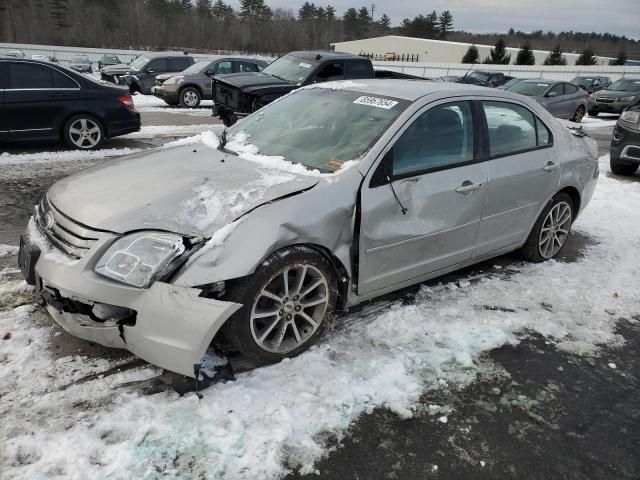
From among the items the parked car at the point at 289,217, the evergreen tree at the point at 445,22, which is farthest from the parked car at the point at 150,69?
the evergreen tree at the point at 445,22

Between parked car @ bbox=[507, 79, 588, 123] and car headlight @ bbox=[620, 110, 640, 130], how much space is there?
715cm

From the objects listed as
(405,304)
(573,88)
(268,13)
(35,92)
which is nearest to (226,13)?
(268,13)

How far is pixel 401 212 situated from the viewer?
327 cm

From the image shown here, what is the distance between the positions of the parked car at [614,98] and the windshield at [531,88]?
5.98 m

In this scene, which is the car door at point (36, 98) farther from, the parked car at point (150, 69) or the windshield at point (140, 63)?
the windshield at point (140, 63)

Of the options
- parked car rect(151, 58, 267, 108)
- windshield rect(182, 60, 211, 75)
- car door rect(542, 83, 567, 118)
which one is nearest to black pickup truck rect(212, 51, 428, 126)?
parked car rect(151, 58, 267, 108)

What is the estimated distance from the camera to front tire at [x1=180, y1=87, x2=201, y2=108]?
607 inches

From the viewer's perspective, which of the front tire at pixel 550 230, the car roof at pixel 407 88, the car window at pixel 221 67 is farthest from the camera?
the car window at pixel 221 67

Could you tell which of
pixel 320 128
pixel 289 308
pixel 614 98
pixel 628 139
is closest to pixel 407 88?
pixel 320 128

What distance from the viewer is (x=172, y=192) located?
114 inches

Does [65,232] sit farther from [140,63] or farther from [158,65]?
[140,63]

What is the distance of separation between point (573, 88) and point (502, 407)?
17059 millimetres

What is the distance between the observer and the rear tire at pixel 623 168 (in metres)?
9.19

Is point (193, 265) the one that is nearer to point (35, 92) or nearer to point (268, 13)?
point (35, 92)
